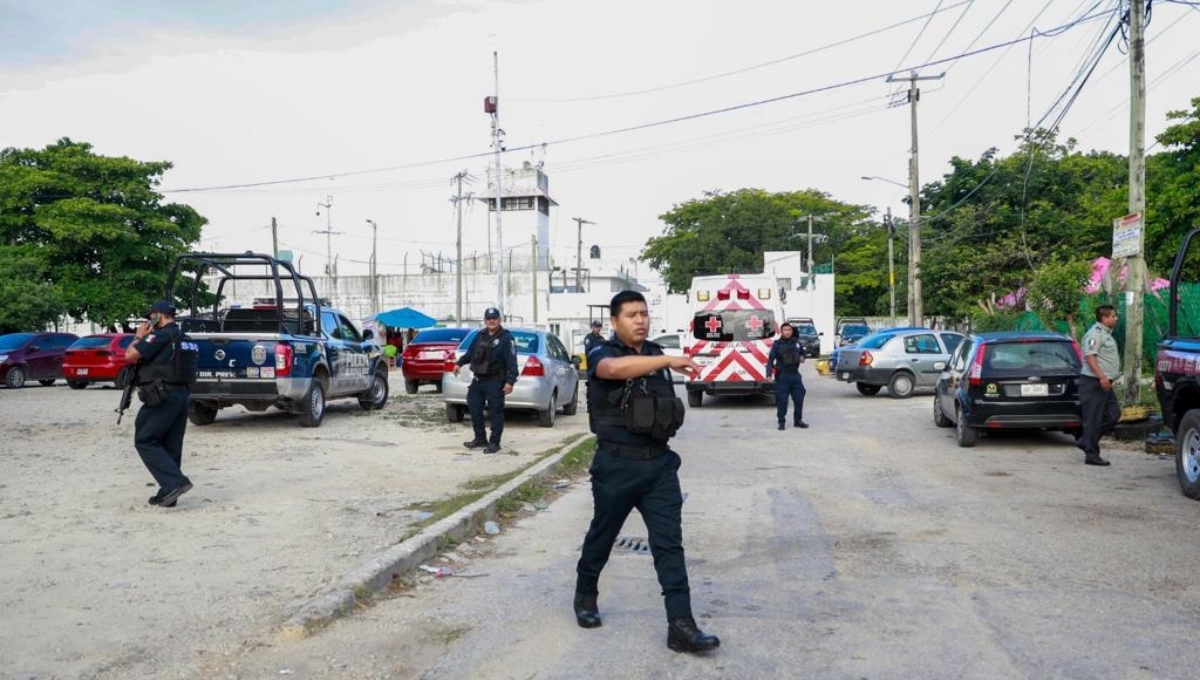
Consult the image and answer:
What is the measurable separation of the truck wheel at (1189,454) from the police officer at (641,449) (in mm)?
6224

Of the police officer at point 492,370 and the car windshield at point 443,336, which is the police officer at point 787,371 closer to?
the police officer at point 492,370

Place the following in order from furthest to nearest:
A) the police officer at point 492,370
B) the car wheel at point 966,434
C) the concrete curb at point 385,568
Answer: the car wheel at point 966,434 → the police officer at point 492,370 → the concrete curb at point 385,568

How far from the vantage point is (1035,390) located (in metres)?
12.4

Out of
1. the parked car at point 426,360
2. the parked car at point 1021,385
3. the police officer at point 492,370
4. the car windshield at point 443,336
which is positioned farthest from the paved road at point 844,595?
the car windshield at point 443,336

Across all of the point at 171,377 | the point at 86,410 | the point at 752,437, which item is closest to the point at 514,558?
the point at 171,377

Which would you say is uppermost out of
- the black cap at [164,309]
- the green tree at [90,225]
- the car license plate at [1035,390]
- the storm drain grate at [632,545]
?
the green tree at [90,225]

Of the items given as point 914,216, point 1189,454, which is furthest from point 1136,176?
point 914,216

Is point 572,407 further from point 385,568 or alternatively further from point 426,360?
point 385,568

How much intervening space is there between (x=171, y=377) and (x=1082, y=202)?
33.9 metres

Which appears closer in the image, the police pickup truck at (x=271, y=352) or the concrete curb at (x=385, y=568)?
the concrete curb at (x=385, y=568)

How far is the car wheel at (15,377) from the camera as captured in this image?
24.6 meters

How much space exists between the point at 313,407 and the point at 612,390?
1039 centimetres

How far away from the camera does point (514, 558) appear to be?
22.5ft

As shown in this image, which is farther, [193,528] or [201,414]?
[201,414]
